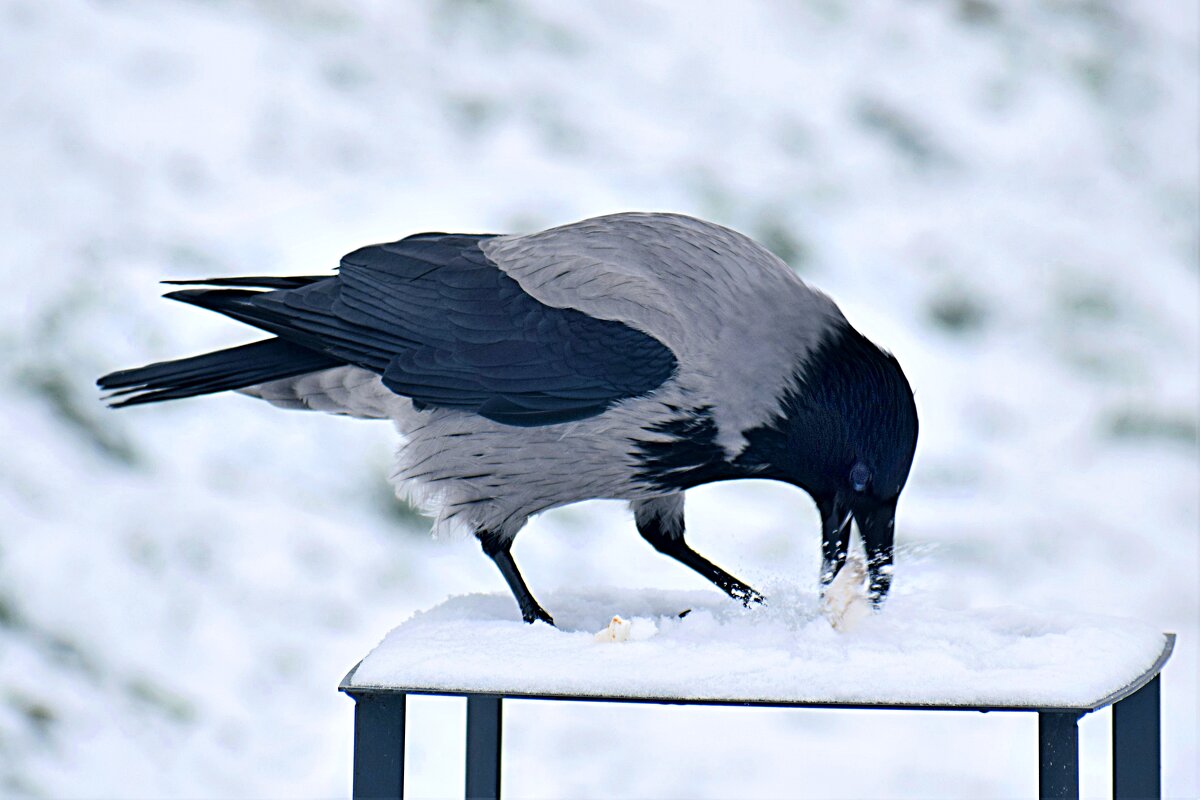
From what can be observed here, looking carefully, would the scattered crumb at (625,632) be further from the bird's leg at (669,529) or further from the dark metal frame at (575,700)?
the bird's leg at (669,529)

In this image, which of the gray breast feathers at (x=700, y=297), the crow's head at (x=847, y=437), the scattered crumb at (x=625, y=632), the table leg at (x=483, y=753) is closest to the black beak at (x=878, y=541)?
the crow's head at (x=847, y=437)

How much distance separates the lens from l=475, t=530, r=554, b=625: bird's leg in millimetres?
1617

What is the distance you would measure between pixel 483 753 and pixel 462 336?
1.87 feet

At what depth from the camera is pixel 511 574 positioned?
165cm

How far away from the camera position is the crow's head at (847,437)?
1548 mm

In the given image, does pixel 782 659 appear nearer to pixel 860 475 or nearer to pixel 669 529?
pixel 860 475

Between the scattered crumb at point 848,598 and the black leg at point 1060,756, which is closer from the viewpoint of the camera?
the black leg at point 1060,756

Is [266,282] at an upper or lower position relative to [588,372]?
upper

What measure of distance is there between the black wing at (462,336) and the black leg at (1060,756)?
20.8 inches

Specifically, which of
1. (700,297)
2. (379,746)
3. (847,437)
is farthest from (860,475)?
(379,746)

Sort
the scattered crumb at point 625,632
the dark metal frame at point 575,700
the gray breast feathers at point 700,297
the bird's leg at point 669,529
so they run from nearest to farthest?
the dark metal frame at point 575,700, the scattered crumb at point 625,632, the gray breast feathers at point 700,297, the bird's leg at point 669,529

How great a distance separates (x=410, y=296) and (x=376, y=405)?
5.6 inches

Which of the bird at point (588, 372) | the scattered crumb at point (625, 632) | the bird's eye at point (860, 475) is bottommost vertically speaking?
the scattered crumb at point (625, 632)

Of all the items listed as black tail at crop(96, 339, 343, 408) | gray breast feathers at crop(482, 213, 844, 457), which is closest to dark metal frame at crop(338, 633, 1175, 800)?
gray breast feathers at crop(482, 213, 844, 457)
